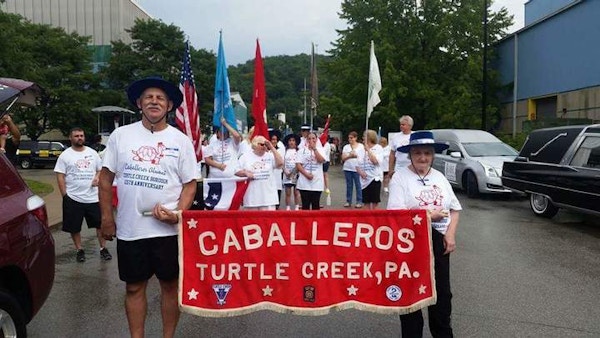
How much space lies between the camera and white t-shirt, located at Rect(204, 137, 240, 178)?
327 inches

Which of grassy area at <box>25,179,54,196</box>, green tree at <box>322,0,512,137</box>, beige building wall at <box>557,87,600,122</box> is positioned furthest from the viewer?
green tree at <box>322,0,512,137</box>

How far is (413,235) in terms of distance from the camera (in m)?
3.79

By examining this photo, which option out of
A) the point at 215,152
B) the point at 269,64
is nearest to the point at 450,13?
the point at 215,152

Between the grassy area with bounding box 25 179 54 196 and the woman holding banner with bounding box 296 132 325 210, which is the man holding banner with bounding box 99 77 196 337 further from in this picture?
the grassy area with bounding box 25 179 54 196

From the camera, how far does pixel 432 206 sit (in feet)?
12.8

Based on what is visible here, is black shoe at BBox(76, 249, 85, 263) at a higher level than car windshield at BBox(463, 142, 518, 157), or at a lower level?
lower

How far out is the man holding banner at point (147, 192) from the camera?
369 cm

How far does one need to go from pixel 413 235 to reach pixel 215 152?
18.0 feet

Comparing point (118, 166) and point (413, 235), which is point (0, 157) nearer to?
point (118, 166)

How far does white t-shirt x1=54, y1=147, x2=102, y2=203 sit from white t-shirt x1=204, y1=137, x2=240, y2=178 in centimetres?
181

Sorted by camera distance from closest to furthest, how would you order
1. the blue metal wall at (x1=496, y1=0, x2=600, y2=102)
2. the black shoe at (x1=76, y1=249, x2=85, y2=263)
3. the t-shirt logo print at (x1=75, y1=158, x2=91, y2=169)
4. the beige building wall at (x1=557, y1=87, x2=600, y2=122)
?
the t-shirt logo print at (x1=75, y1=158, x2=91, y2=169)
the black shoe at (x1=76, y1=249, x2=85, y2=263)
the beige building wall at (x1=557, y1=87, x2=600, y2=122)
the blue metal wall at (x1=496, y1=0, x2=600, y2=102)

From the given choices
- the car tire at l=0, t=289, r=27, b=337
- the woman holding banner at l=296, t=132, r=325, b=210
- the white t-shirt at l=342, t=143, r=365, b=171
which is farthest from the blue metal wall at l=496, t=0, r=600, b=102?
the car tire at l=0, t=289, r=27, b=337

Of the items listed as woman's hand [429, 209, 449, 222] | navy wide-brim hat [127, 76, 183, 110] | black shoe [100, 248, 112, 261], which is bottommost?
black shoe [100, 248, 112, 261]

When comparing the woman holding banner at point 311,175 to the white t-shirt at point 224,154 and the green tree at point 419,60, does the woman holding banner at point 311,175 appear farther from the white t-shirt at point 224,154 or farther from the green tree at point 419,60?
Answer: the green tree at point 419,60
